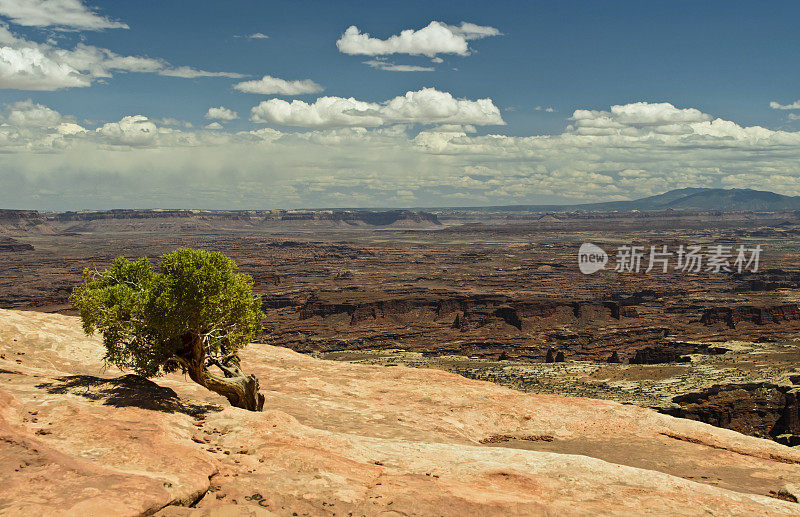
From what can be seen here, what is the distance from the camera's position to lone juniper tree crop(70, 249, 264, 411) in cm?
2516

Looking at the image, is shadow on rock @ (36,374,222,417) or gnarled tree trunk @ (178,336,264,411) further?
gnarled tree trunk @ (178,336,264,411)

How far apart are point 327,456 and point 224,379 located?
915 cm

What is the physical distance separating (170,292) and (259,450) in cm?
823

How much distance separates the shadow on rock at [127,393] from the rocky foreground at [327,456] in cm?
12

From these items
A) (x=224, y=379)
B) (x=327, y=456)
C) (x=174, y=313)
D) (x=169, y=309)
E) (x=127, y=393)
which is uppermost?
(x=169, y=309)

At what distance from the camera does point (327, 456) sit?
72.0ft

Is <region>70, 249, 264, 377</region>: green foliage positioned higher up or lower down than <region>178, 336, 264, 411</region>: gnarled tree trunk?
higher up

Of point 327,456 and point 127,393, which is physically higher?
point 127,393

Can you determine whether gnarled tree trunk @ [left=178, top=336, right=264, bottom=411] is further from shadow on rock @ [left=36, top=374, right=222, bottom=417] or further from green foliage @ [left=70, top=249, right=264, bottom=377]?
shadow on rock @ [left=36, top=374, right=222, bottom=417]

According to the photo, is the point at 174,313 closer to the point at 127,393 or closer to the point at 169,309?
the point at 169,309

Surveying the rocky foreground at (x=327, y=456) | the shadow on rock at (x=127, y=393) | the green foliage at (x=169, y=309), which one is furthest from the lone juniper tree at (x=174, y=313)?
the rocky foreground at (x=327, y=456)

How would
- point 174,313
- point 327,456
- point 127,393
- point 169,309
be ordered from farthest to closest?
point 127,393
point 174,313
point 169,309
point 327,456

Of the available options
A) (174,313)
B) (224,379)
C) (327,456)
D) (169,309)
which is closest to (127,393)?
(174,313)

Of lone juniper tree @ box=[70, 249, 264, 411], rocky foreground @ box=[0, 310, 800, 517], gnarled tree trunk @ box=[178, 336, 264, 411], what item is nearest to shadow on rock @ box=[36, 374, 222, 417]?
rocky foreground @ box=[0, 310, 800, 517]
